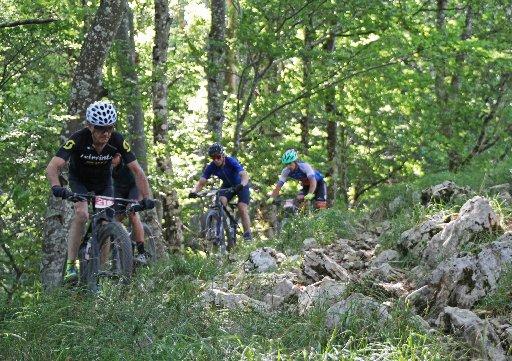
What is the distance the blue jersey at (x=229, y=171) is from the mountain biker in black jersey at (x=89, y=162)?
13.7 feet

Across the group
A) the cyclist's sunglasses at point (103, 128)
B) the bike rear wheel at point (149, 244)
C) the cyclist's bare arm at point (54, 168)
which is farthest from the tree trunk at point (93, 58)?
the cyclist's sunglasses at point (103, 128)

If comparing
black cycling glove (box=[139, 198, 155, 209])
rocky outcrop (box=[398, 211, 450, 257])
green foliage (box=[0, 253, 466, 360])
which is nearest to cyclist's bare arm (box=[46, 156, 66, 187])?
black cycling glove (box=[139, 198, 155, 209])

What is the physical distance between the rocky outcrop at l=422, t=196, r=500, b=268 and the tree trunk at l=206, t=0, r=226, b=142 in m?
9.68

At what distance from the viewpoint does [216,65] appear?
1652 centimetres

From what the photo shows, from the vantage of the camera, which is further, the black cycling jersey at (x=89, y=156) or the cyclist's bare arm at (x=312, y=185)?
the cyclist's bare arm at (x=312, y=185)

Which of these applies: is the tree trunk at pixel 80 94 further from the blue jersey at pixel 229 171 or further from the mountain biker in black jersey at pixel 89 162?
the blue jersey at pixel 229 171

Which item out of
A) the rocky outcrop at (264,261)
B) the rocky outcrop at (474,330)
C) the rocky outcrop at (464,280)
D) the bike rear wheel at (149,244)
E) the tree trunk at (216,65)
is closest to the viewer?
the rocky outcrop at (474,330)

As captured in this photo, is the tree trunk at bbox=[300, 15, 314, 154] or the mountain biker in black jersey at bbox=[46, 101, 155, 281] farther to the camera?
the tree trunk at bbox=[300, 15, 314, 154]

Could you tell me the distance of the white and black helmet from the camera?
7.65 metres

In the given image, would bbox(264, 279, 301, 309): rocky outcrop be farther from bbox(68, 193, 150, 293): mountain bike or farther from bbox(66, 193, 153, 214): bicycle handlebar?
bbox(66, 193, 153, 214): bicycle handlebar

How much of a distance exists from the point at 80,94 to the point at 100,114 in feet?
8.75

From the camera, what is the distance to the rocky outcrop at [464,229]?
741cm

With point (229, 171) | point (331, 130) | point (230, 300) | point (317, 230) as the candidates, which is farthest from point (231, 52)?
point (230, 300)

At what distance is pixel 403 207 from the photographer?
38.0ft
